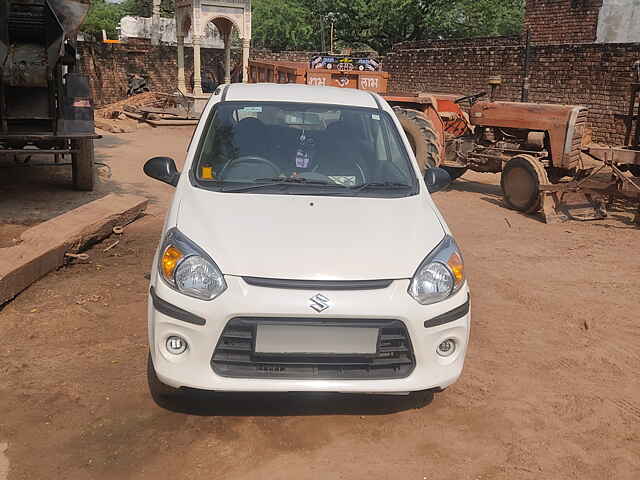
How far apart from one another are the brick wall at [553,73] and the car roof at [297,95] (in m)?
12.4

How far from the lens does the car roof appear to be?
13.7ft

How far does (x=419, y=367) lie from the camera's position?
2.93 m

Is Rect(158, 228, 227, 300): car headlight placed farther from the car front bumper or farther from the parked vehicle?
the parked vehicle

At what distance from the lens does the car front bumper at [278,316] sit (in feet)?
9.01

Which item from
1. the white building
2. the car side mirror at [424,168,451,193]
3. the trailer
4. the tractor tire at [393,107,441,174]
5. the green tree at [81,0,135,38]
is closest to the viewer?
the car side mirror at [424,168,451,193]

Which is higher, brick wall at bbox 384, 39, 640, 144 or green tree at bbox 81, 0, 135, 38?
green tree at bbox 81, 0, 135, 38

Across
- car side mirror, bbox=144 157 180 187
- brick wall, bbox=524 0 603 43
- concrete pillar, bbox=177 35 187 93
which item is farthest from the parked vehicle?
concrete pillar, bbox=177 35 187 93

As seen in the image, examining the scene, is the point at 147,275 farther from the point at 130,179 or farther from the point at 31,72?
the point at 130,179

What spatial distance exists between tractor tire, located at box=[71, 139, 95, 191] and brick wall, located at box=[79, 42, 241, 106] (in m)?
16.4

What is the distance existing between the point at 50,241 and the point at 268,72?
1226 cm

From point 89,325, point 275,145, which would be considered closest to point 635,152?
point 275,145

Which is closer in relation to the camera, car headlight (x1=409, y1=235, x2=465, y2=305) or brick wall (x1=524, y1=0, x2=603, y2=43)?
car headlight (x1=409, y1=235, x2=465, y2=305)

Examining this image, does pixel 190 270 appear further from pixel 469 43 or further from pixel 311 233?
pixel 469 43

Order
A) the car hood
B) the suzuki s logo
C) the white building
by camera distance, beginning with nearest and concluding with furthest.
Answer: the suzuki s logo → the car hood → the white building
